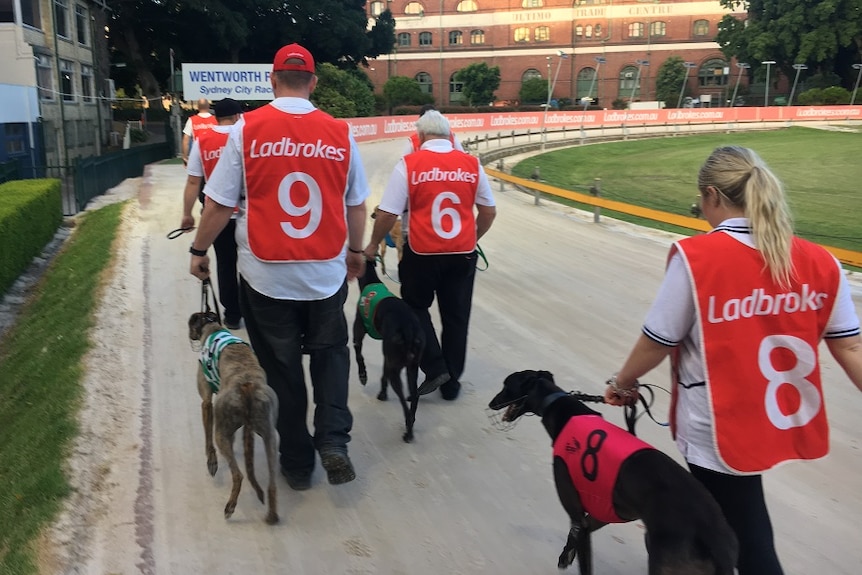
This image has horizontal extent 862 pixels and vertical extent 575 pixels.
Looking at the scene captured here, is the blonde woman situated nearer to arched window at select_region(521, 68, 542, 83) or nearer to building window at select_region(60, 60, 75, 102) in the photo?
building window at select_region(60, 60, 75, 102)

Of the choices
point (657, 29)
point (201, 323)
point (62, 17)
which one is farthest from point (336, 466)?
point (657, 29)

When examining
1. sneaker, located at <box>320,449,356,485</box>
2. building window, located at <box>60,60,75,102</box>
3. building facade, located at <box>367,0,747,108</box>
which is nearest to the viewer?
sneaker, located at <box>320,449,356,485</box>

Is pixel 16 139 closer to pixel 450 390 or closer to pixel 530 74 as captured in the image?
pixel 450 390

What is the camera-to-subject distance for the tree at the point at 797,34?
6059cm

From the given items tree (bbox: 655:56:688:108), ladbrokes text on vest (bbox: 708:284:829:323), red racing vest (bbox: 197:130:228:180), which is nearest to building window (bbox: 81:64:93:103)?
red racing vest (bbox: 197:130:228:180)

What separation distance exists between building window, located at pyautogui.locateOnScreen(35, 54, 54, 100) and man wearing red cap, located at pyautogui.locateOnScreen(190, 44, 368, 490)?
28.3 m

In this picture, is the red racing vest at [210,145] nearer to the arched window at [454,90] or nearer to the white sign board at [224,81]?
the white sign board at [224,81]

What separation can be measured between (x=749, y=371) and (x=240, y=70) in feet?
87.5

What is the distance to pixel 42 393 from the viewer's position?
5.79 metres

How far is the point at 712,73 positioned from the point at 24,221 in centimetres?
7366

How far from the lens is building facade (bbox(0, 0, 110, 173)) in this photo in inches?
893

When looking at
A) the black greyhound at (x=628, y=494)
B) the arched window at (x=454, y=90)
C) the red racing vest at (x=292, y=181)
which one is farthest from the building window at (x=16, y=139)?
the arched window at (x=454, y=90)

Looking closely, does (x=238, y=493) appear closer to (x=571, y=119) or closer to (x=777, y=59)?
(x=571, y=119)

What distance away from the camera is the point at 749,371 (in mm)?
2346
